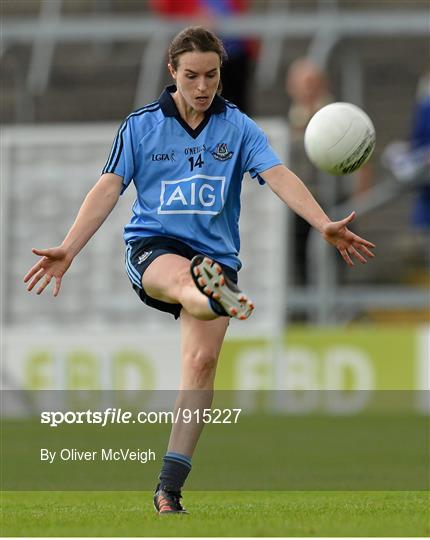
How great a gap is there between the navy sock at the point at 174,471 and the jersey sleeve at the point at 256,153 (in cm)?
142

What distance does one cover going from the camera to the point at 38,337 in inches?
589

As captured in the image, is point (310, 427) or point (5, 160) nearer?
point (310, 427)

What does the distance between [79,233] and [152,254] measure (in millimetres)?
358

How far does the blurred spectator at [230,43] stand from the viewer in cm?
1507

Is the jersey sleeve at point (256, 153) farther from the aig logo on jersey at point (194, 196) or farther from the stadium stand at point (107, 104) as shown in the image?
the stadium stand at point (107, 104)

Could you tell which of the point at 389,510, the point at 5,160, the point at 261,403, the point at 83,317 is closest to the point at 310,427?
the point at 261,403

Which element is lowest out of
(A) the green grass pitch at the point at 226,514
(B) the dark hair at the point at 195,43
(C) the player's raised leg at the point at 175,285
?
(A) the green grass pitch at the point at 226,514

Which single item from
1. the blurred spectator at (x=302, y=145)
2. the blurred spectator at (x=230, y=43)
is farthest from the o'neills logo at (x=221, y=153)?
the blurred spectator at (x=302, y=145)

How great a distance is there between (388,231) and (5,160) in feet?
19.3

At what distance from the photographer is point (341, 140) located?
287 inches

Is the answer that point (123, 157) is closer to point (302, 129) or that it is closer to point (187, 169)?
point (187, 169)

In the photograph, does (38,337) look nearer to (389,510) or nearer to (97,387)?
(97,387)

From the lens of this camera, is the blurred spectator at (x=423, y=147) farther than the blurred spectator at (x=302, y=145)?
Yes

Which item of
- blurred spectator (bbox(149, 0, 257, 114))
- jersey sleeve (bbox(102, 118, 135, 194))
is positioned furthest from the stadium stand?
jersey sleeve (bbox(102, 118, 135, 194))
